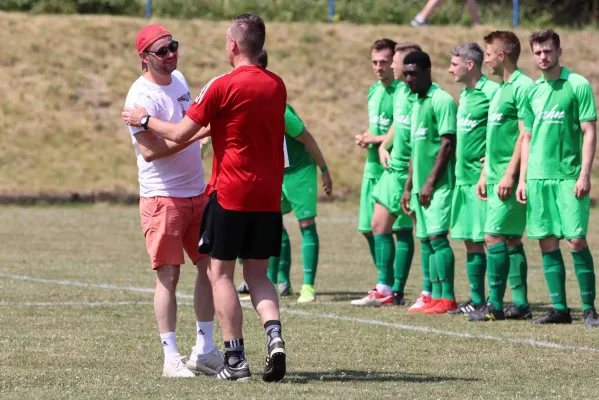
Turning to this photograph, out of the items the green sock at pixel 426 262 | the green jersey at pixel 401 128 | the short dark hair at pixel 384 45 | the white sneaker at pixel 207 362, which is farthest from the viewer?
the short dark hair at pixel 384 45

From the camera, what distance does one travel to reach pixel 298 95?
31469 millimetres

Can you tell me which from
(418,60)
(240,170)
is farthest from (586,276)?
(240,170)

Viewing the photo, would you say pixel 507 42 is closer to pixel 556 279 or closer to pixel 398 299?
pixel 556 279

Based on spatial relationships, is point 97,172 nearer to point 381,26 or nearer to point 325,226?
point 325,226

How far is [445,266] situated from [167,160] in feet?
13.0

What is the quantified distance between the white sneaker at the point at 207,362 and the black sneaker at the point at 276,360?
608 mm

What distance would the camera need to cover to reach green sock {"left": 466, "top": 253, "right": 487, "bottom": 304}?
10609mm

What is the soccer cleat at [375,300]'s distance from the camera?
11.4 meters

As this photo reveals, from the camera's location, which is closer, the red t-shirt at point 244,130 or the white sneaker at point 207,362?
the red t-shirt at point 244,130

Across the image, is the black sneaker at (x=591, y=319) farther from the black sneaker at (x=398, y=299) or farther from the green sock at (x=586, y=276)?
the black sneaker at (x=398, y=299)

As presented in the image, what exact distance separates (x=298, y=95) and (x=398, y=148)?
19.9 meters

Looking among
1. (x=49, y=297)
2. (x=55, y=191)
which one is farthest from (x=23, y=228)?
(x=49, y=297)

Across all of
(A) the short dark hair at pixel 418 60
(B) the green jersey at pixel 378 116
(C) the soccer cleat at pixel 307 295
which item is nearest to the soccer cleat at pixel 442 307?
(C) the soccer cleat at pixel 307 295

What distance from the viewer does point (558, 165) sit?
9.73 meters
